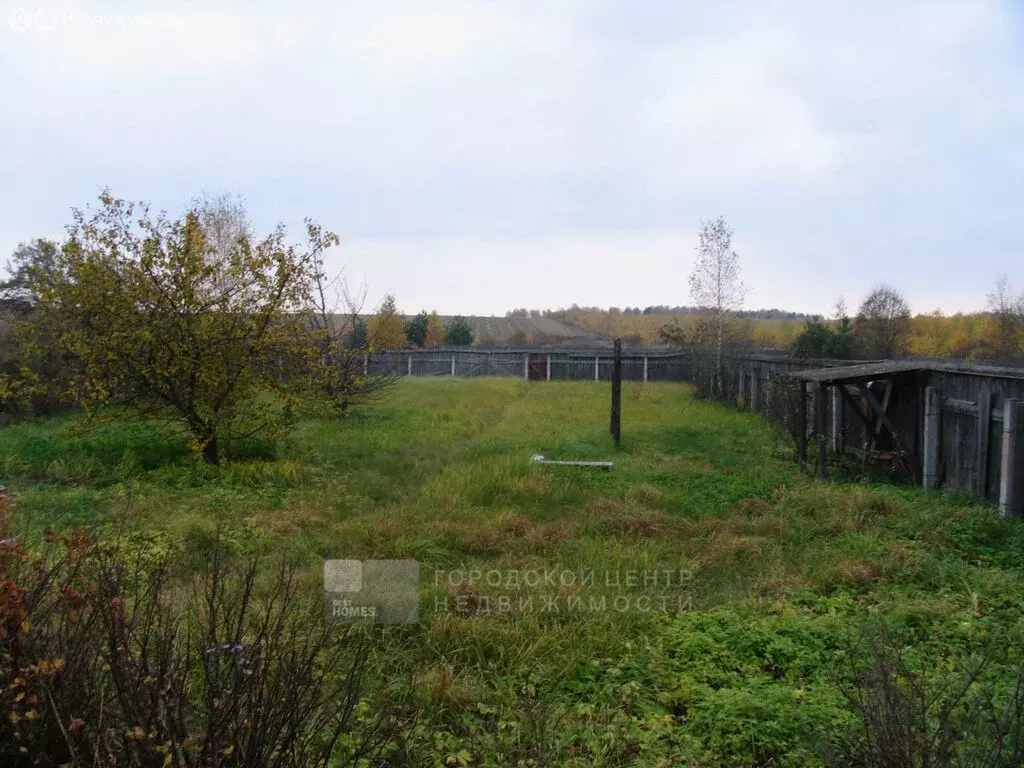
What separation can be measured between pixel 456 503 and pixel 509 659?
360 cm

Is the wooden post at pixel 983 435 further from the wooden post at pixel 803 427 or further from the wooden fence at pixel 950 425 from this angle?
the wooden post at pixel 803 427

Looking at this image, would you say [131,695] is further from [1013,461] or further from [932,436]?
[932,436]

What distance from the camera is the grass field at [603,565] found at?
3244 mm

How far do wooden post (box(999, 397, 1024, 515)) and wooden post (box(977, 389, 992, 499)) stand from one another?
507mm

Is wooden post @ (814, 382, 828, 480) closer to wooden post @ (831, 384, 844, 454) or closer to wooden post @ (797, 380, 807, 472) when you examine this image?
wooden post @ (797, 380, 807, 472)

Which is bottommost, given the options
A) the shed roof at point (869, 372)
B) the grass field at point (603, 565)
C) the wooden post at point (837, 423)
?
the grass field at point (603, 565)

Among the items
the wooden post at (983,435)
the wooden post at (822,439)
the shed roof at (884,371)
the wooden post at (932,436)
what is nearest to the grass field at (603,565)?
the wooden post at (983,435)

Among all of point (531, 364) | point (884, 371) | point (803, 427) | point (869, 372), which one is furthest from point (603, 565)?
point (531, 364)

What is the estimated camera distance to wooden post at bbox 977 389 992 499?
7.12 metres

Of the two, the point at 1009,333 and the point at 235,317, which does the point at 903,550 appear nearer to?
the point at 235,317

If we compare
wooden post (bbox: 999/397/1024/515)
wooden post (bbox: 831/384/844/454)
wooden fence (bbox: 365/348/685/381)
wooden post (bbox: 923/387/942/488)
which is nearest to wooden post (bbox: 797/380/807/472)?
wooden post (bbox: 831/384/844/454)

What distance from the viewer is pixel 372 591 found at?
186 inches

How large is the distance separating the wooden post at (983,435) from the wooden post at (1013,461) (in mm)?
507

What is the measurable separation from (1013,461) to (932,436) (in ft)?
5.74
